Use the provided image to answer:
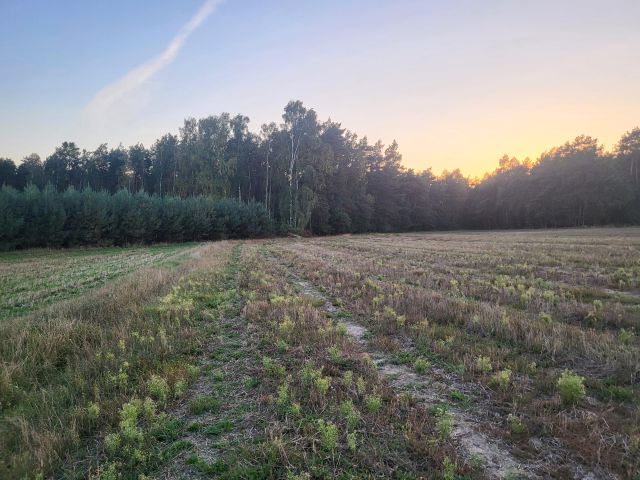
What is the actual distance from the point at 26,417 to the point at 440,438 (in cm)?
573

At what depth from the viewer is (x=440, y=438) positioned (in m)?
3.99

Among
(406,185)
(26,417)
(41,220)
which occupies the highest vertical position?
(406,185)

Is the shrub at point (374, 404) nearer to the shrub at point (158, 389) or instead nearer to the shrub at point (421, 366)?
the shrub at point (421, 366)

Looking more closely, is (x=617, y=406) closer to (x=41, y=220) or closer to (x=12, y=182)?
(x=41, y=220)

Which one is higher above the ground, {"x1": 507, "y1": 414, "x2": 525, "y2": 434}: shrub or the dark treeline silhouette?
the dark treeline silhouette

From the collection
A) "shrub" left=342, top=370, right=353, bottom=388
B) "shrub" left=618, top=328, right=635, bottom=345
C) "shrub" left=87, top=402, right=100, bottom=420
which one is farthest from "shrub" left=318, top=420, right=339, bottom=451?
"shrub" left=618, top=328, right=635, bottom=345

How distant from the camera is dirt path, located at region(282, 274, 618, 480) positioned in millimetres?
3514

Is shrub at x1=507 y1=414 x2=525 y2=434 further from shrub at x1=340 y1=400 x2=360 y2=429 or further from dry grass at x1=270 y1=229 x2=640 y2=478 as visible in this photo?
shrub at x1=340 y1=400 x2=360 y2=429

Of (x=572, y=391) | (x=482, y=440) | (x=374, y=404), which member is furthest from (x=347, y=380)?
(x=572, y=391)

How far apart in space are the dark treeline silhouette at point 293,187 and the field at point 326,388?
135 feet

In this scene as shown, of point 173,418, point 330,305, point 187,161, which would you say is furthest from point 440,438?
point 187,161

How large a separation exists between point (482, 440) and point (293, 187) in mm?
66235

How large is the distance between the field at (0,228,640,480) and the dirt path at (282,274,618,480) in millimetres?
20

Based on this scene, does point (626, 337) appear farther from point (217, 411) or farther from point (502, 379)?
point (217, 411)
